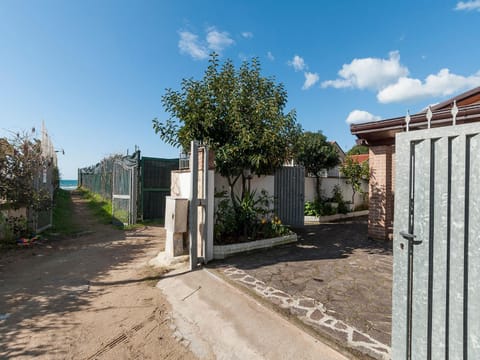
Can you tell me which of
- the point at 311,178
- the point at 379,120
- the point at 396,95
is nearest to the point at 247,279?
the point at 379,120

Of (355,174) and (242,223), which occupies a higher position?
(355,174)

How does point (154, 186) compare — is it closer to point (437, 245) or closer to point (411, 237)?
point (411, 237)

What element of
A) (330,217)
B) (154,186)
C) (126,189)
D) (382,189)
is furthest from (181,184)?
(330,217)

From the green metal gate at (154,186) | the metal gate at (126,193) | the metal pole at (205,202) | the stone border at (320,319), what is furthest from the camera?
the green metal gate at (154,186)

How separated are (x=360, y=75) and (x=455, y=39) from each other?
521 cm

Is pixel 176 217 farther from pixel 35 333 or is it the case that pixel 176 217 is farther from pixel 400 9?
pixel 400 9

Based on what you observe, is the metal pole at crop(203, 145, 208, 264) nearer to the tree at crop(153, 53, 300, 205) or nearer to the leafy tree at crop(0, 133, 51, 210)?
the tree at crop(153, 53, 300, 205)

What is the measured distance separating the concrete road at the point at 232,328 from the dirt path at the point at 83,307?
177 mm

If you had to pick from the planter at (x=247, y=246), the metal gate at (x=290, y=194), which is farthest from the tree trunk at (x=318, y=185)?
the planter at (x=247, y=246)

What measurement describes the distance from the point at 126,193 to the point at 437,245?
8823 mm

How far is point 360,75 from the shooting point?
37.8ft

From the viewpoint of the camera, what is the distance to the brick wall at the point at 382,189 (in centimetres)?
622

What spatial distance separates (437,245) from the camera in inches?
61.4

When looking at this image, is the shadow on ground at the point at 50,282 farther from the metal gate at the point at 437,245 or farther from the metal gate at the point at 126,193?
the metal gate at the point at 437,245
